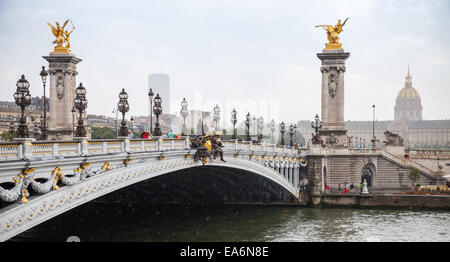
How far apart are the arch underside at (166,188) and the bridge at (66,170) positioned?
0.03m

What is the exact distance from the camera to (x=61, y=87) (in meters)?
60.3

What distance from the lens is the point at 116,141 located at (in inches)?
889

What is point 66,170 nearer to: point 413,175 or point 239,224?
point 239,224

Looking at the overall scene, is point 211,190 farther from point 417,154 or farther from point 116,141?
point 417,154

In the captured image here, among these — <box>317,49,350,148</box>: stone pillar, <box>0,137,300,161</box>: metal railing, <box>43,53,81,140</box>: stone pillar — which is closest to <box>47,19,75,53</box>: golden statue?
<box>43,53,81,140</box>: stone pillar

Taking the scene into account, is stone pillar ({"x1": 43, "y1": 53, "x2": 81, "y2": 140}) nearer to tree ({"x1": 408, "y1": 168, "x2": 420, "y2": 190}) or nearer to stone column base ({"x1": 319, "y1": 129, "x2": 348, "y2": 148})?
stone column base ({"x1": 319, "y1": 129, "x2": 348, "y2": 148})

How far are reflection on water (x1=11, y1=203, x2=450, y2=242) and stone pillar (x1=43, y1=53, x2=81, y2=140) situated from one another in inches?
495

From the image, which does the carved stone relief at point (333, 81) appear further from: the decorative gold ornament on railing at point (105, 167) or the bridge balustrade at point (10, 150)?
the bridge balustrade at point (10, 150)

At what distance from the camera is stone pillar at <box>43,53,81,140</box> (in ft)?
196

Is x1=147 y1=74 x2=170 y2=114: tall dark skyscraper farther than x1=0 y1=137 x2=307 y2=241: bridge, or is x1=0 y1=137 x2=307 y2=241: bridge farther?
x1=147 y1=74 x2=170 y2=114: tall dark skyscraper

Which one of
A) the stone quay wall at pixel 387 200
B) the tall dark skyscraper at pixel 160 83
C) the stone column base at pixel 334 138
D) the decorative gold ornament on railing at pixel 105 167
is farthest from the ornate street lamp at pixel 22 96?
the stone column base at pixel 334 138

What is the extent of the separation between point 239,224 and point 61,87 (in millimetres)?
27478
